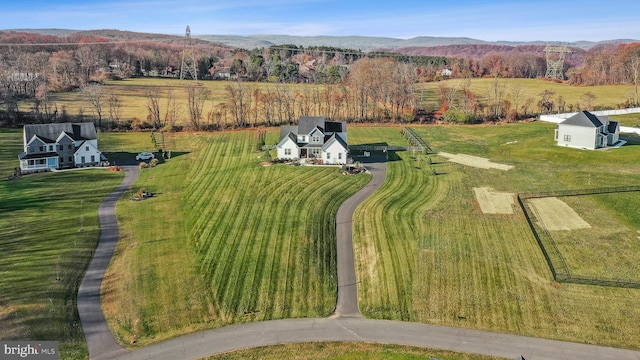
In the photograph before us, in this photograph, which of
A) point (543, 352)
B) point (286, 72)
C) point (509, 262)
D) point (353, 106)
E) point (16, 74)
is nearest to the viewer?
point (543, 352)

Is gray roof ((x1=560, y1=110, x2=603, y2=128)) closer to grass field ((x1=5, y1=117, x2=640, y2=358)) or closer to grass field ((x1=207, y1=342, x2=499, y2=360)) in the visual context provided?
grass field ((x1=5, y1=117, x2=640, y2=358))

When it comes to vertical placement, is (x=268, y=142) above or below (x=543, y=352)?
above

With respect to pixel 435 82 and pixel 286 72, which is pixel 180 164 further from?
pixel 435 82

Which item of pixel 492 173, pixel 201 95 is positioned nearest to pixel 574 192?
pixel 492 173

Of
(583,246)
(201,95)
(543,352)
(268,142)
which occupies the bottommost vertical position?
(543,352)

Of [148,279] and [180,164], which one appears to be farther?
[180,164]

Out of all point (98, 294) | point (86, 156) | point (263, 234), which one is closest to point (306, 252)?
point (263, 234)

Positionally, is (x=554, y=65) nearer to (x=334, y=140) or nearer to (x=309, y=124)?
(x=309, y=124)

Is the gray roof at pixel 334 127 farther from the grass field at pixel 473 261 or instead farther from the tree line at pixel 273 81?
the tree line at pixel 273 81
